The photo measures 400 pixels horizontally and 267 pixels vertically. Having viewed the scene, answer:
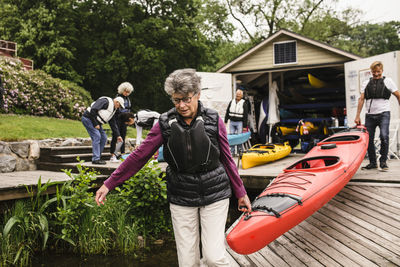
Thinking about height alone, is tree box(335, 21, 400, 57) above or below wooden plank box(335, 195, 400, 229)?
above

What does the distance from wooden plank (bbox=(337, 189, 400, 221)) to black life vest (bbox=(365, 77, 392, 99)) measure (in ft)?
5.67

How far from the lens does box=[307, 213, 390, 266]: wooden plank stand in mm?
3188

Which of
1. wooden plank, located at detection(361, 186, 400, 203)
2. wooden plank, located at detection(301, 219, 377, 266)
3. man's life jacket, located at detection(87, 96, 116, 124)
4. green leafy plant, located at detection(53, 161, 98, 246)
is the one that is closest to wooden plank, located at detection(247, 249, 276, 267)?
wooden plank, located at detection(301, 219, 377, 266)

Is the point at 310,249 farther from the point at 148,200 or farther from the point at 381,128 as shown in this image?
the point at 381,128

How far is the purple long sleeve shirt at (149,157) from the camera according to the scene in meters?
2.29

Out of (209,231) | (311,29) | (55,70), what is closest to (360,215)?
(209,231)

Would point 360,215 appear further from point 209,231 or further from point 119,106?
point 119,106

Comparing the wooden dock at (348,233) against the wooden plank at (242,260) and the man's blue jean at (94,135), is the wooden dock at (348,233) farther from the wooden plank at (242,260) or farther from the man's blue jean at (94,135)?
the man's blue jean at (94,135)

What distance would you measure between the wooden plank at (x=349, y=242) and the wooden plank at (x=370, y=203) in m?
0.56

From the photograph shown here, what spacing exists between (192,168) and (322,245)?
219cm

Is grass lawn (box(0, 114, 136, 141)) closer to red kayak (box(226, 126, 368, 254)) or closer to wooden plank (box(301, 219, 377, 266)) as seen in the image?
red kayak (box(226, 126, 368, 254))

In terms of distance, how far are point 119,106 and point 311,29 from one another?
19703mm

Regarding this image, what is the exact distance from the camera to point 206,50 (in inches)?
791

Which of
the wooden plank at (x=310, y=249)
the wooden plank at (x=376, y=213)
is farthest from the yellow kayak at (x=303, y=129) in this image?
the wooden plank at (x=310, y=249)
